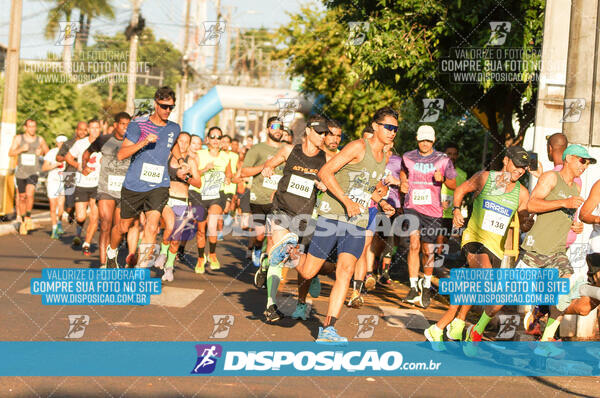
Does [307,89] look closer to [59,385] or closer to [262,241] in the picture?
[262,241]

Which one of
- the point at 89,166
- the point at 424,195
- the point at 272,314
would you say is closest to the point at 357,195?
the point at 272,314

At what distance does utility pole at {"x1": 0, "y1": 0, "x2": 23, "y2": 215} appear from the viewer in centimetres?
1778

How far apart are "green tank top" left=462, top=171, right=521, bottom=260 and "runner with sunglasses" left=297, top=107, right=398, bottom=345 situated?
3.25 feet

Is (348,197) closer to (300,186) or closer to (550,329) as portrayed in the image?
(300,186)

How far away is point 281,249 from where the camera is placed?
29.2ft

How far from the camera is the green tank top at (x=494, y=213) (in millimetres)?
7789

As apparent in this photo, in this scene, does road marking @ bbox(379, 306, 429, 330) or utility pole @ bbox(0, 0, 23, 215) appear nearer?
road marking @ bbox(379, 306, 429, 330)

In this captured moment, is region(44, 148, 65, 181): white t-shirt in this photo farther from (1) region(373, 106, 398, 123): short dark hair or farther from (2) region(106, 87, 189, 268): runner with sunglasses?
(1) region(373, 106, 398, 123): short dark hair

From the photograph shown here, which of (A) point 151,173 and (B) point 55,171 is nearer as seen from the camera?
(A) point 151,173

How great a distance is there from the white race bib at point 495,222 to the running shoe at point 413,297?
3045 mm

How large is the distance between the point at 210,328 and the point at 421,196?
4.08 metres

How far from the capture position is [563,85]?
9.80 metres

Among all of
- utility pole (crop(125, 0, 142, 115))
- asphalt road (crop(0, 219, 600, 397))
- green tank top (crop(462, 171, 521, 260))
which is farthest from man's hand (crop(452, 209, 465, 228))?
utility pole (crop(125, 0, 142, 115))

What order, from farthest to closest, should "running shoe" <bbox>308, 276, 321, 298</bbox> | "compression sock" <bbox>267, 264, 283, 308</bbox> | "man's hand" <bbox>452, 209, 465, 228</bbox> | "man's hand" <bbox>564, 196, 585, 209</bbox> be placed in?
"running shoe" <bbox>308, 276, 321, 298</bbox>, "compression sock" <bbox>267, 264, 283, 308</bbox>, "man's hand" <bbox>452, 209, 465, 228</bbox>, "man's hand" <bbox>564, 196, 585, 209</bbox>
